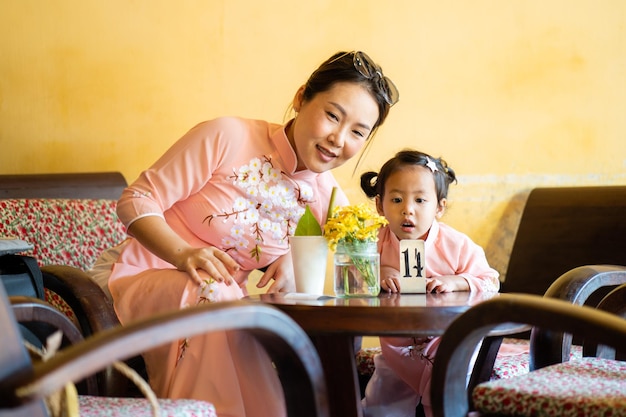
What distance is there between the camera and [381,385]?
231cm

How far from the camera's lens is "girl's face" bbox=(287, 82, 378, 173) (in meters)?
2.11

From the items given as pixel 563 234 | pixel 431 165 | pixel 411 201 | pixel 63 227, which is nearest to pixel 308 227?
pixel 411 201

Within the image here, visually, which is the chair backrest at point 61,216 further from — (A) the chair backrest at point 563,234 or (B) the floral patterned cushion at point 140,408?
(A) the chair backrest at point 563,234

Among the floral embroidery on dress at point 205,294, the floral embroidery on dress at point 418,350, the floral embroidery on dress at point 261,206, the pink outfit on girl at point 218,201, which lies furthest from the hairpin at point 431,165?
the floral embroidery on dress at point 205,294

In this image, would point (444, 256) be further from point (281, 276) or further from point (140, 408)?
A: point (140, 408)

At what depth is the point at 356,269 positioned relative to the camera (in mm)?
1887

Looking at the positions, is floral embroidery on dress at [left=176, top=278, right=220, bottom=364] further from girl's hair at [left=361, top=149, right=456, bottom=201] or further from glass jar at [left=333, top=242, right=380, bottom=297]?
girl's hair at [left=361, top=149, right=456, bottom=201]

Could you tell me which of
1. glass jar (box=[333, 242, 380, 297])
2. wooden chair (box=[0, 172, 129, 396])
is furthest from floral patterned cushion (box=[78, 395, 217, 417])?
wooden chair (box=[0, 172, 129, 396])

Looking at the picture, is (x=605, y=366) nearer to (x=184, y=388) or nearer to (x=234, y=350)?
(x=234, y=350)

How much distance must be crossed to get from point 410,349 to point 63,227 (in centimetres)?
126

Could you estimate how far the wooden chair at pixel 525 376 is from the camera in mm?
1147

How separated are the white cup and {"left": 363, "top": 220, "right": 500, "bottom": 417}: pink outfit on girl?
36cm

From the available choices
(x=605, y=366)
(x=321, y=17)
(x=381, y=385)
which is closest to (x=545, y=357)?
(x=605, y=366)

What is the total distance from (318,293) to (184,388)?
0.42 metres
